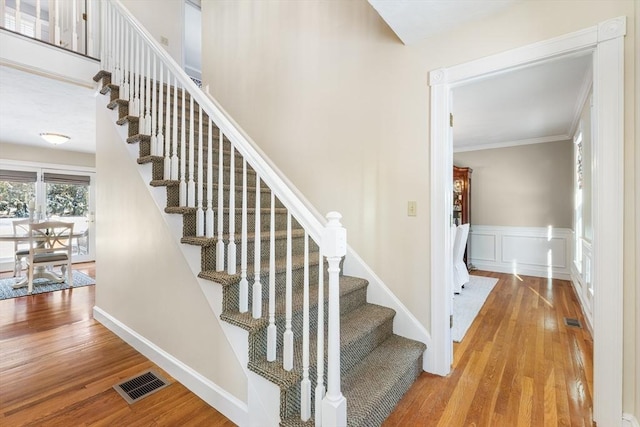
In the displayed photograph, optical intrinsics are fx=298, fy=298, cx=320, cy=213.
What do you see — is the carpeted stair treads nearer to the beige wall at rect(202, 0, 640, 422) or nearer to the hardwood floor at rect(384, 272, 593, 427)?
the hardwood floor at rect(384, 272, 593, 427)

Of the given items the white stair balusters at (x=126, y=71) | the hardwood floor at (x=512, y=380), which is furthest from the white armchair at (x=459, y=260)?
the white stair balusters at (x=126, y=71)

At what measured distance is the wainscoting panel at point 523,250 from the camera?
4.94 meters

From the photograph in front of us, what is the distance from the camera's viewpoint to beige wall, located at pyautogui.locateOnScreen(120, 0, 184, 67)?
3.96m

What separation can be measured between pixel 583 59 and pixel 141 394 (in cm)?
423

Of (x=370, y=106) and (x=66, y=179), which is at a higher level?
(x=370, y=106)

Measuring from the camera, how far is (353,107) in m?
2.46

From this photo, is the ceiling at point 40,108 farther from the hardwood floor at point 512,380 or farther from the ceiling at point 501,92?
the hardwood floor at point 512,380

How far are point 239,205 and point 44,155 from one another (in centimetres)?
612

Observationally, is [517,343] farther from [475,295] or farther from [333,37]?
[333,37]

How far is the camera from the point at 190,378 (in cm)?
190

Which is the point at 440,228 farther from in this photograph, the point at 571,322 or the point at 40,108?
the point at 40,108

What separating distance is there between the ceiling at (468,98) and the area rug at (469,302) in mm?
2175

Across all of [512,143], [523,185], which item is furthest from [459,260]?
[512,143]

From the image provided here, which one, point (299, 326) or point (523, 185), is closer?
point (299, 326)
